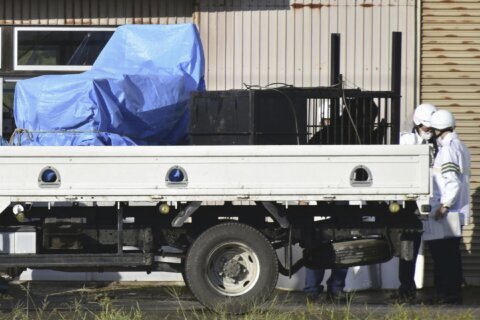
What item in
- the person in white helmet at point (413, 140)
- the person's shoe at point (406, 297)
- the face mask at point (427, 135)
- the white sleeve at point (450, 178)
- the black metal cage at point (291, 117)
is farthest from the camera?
the person's shoe at point (406, 297)

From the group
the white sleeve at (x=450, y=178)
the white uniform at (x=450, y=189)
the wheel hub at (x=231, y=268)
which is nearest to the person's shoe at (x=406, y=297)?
the white uniform at (x=450, y=189)

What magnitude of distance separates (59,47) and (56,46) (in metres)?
0.04

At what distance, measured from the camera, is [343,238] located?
36.8ft

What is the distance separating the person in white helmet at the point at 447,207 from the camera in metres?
12.2

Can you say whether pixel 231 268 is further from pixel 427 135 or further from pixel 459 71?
pixel 459 71

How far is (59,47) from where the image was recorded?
14.9 metres

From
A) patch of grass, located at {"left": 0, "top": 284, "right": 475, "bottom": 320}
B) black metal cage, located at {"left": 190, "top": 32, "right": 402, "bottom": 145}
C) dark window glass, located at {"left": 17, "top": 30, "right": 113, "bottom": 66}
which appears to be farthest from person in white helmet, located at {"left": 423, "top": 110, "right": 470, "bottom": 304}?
dark window glass, located at {"left": 17, "top": 30, "right": 113, "bottom": 66}

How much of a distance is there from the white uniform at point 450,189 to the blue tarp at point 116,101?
8.53 ft

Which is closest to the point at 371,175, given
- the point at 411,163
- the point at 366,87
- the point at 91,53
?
the point at 411,163

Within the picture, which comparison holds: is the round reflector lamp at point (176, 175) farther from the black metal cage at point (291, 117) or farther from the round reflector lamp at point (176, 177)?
the black metal cage at point (291, 117)

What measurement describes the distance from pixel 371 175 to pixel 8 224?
11.0ft

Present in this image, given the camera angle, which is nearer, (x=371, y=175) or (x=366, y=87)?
(x=371, y=175)

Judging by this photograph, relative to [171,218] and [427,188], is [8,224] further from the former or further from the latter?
[427,188]

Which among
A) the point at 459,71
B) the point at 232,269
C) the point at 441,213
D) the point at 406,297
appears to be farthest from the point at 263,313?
the point at 459,71
